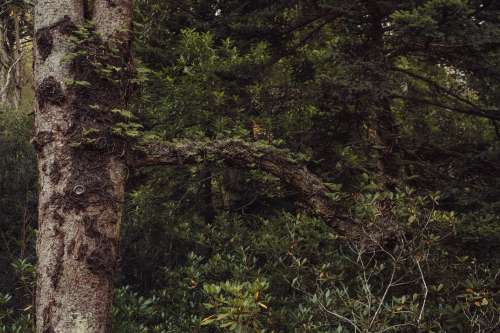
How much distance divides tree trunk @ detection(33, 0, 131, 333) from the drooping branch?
1.14 ft

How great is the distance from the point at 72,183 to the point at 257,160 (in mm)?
1710

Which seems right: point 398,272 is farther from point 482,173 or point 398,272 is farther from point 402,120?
point 402,120

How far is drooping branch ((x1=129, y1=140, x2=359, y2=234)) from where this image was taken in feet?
13.3

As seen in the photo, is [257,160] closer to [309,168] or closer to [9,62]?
[309,168]

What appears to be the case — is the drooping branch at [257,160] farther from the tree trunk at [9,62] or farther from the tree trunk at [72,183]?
the tree trunk at [9,62]

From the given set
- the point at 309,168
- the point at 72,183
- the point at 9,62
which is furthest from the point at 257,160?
the point at 9,62

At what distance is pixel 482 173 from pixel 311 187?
3.25 meters

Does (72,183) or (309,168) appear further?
(309,168)

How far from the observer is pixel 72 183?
3609 mm

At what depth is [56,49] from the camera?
3.77m

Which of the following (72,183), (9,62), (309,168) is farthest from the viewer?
(9,62)

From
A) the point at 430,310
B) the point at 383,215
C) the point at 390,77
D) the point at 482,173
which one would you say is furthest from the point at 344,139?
the point at 430,310

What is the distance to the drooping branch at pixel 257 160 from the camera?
4.06 metres

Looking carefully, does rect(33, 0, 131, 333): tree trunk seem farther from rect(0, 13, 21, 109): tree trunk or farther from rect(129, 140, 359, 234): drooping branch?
rect(0, 13, 21, 109): tree trunk
